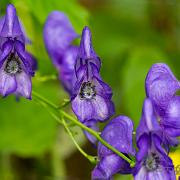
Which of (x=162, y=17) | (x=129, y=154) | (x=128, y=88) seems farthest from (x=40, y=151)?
(x=129, y=154)

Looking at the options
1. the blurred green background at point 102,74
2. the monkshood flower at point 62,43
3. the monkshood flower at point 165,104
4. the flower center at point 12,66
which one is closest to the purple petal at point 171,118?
the monkshood flower at point 165,104

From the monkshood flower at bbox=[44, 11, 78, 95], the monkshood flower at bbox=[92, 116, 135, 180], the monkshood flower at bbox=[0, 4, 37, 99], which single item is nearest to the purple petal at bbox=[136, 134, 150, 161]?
the monkshood flower at bbox=[92, 116, 135, 180]

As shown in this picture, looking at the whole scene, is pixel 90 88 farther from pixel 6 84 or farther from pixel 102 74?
pixel 102 74

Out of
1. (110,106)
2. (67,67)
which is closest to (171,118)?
(110,106)

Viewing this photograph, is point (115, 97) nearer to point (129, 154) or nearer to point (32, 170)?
point (32, 170)

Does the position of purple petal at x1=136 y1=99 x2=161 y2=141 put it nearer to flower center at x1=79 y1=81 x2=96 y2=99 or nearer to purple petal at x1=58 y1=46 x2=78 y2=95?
flower center at x1=79 y1=81 x2=96 y2=99

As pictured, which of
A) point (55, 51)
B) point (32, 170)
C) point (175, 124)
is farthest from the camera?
point (32, 170)
